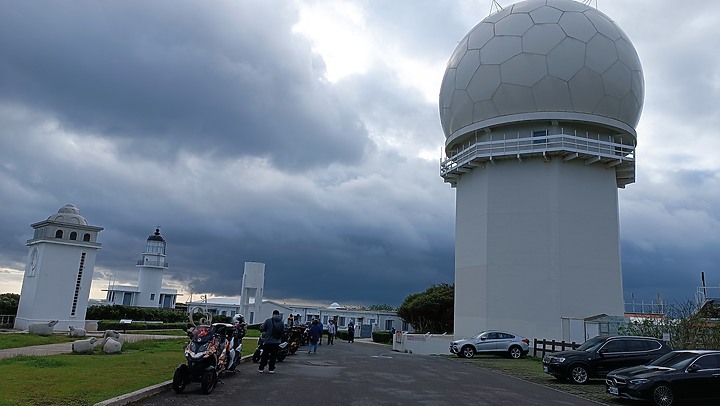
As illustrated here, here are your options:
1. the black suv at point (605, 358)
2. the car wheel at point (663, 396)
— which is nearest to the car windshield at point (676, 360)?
the car wheel at point (663, 396)

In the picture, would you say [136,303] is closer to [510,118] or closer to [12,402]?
[510,118]

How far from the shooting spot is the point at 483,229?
29.1 m

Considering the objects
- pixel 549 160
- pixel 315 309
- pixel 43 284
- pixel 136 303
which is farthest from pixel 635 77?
pixel 136 303

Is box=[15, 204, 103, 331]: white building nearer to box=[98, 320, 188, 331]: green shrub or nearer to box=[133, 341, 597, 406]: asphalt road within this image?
box=[98, 320, 188, 331]: green shrub

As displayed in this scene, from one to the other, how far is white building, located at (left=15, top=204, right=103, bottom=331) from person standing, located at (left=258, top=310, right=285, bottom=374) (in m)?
23.6

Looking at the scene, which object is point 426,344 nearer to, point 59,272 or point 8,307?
point 59,272

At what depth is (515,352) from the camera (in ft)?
83.1

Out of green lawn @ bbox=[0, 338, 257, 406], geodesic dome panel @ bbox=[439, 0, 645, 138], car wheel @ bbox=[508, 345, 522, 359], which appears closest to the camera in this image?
green lawn @ bbox=[0, 338, 257, 406]

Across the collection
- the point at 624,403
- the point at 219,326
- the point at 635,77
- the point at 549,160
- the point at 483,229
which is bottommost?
the point at 624,403

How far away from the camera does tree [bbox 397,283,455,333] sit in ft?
170

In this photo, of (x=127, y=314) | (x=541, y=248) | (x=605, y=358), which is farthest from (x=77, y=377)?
(x=127, y=314)

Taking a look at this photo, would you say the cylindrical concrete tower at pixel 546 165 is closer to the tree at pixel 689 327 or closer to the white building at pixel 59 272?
the tree at pixel 689 327

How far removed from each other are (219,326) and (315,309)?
2188 inches

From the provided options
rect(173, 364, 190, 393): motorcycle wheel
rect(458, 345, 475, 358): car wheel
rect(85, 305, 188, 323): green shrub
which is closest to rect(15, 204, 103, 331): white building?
rect(85, 305, 188, 323): green shrub
